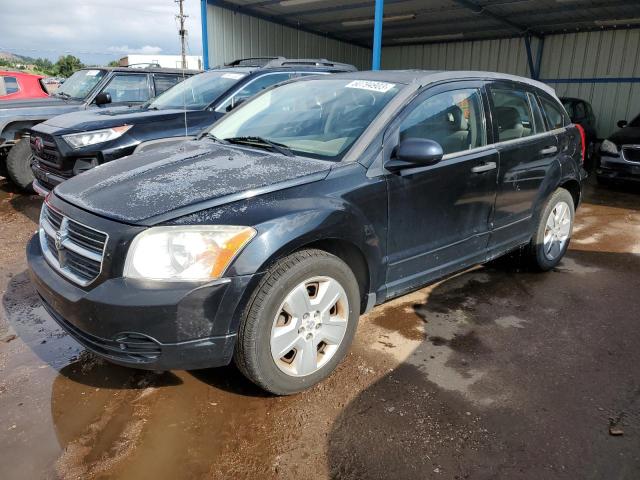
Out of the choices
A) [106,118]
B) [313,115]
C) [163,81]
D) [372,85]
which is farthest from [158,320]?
[163,81]

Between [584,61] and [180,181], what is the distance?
673 inches

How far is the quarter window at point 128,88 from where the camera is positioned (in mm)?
7730

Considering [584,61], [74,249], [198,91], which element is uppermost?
[584,61]

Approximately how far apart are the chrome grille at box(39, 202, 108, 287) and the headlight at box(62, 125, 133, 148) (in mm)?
Answer: 2975

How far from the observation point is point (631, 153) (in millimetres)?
8234

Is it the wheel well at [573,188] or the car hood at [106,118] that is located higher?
the car hood at [106,118]

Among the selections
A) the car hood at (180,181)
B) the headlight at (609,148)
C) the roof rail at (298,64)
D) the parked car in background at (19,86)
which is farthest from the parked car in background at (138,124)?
the headlight at (609,148)

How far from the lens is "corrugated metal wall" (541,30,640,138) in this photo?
1505 centimetres

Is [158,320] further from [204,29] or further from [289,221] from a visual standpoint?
[204,29]

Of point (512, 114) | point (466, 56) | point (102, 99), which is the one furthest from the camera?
point (466, 56)

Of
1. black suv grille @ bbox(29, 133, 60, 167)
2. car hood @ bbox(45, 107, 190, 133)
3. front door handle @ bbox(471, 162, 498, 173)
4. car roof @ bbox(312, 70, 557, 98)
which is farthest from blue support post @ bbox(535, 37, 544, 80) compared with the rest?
black suv grille @ bbox(29, 133, 60, 167)

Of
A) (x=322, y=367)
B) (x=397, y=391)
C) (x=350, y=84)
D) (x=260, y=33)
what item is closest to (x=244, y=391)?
(x=322, y=367)

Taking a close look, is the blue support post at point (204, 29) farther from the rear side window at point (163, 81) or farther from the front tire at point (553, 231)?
the front tire at point (553, 231)

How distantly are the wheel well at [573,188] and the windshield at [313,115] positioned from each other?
2.32 metres
